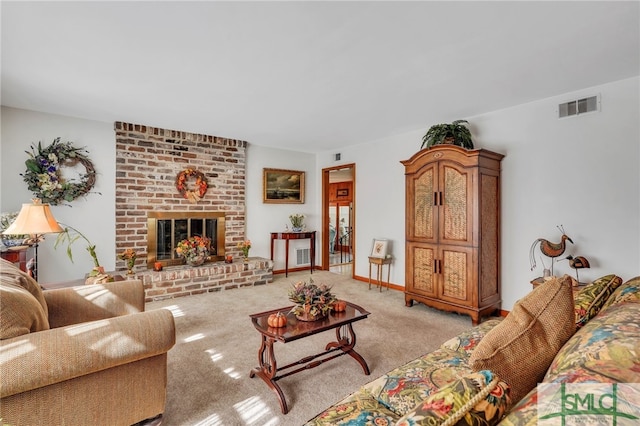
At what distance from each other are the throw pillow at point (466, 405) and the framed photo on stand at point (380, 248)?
4.15 meters

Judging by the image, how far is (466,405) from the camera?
2.29ft

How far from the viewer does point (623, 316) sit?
109 cm

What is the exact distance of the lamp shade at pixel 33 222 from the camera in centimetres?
253

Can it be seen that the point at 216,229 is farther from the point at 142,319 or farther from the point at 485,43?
the point at 485,43

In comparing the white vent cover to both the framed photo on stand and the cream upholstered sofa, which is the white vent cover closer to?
the framed photo on stand

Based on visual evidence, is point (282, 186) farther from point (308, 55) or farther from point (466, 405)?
point (466, 405)

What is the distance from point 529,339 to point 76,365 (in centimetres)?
185

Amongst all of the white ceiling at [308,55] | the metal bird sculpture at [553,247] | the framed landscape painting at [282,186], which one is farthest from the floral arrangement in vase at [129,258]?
the metal bird sculpture at [553,247]

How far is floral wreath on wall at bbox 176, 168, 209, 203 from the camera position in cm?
492

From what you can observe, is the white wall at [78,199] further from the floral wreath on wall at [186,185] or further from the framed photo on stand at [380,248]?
the framed photo on stand at [380,248]

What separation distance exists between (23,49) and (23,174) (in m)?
2.06

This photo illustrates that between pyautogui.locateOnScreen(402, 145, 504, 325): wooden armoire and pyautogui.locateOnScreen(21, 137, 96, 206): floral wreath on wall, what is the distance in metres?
4.29

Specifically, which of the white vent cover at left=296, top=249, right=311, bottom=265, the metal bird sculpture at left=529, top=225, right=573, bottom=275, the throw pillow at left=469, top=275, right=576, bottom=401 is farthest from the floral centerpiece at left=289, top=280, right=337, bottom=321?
the white vent cover at left=296, top=249, right=311, bottom=265

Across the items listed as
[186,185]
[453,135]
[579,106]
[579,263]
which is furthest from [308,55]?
[186,185]
